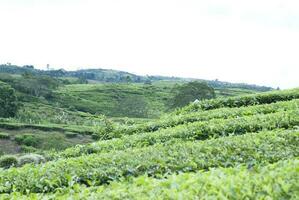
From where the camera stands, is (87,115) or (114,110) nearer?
(87,115)

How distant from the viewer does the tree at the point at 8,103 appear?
326 ft

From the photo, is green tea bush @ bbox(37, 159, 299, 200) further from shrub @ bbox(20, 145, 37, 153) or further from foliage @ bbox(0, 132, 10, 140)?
foliage @ bbox(0, 132, 10, 140)

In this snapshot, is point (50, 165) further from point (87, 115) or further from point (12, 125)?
point (87, 115)

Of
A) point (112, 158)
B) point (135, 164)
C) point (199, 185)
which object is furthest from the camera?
point (112, 158)

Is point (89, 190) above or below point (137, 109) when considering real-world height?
above

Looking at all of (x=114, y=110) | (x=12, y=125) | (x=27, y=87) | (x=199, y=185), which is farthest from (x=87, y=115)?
(x=199, y=185)

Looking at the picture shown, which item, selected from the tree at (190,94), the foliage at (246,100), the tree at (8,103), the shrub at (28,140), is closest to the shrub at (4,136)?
the shrub at (28,140)

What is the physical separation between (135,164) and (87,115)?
112402 millimetres

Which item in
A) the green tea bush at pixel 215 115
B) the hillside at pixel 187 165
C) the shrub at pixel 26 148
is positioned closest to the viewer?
the hillside at pixel 187 165

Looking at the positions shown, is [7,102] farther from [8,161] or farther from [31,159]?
[31,159]

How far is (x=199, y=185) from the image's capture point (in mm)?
6430

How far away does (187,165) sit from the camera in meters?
10.6

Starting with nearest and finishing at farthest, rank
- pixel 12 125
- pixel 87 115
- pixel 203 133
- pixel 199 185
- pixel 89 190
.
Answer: pixel 199 185
pixel 89 190
pixel 203 133
pixel 12 125
pixel 87 115

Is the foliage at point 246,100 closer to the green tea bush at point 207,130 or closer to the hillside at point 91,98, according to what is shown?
the green tea bush at point 207,130
